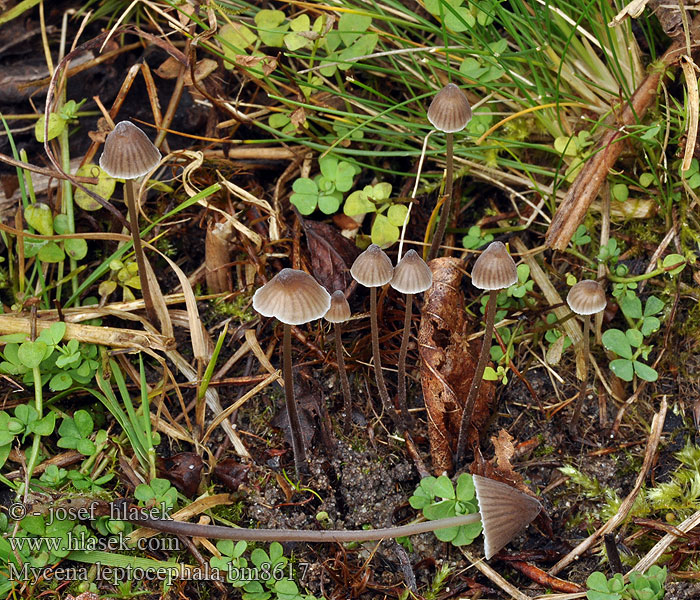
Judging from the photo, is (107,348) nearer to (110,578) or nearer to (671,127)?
(110,578)

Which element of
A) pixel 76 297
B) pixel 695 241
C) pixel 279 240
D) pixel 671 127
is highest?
pixel 671 127

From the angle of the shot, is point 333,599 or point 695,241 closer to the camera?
point 333,599

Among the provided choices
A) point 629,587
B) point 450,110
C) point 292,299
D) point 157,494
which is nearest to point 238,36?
point 450,110

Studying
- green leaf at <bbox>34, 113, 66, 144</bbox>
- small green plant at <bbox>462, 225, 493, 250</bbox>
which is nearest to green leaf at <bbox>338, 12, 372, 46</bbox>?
small green plant at <bbox>462, 225, 493, 250</bbox>

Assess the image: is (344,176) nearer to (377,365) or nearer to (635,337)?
(377,365)

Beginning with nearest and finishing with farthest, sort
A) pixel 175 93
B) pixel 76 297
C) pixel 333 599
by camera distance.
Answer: pixel 333 599 < pixel 76 297 < pixel 175 93

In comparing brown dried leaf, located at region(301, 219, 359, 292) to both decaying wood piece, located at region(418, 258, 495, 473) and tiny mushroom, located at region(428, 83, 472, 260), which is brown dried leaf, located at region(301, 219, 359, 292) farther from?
tiny mushroom, located at region(428, 83, 472, 260)

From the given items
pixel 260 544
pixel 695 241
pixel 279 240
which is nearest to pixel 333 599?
pixel 260 544
